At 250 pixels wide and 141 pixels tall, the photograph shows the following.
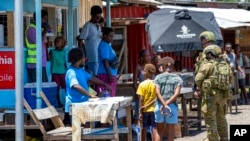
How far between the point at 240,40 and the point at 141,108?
60.1ft

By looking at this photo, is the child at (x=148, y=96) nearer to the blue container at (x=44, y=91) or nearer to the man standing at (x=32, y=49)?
the blue container at (x=44, y=91)

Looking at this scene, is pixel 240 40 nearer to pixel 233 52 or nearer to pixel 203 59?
pixel 233 52

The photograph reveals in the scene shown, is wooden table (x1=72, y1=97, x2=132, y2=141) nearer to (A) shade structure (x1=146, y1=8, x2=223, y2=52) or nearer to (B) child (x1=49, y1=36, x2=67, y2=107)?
(B) child (x1=49, y1=36, x2=67, y2=107)

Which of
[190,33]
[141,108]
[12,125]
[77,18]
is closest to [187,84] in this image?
[190,33]

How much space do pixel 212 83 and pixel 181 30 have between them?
16.8 feet

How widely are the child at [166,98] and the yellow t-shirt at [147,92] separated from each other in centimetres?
29

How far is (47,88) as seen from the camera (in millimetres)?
11250

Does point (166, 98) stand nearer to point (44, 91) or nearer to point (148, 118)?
point (148, 118)

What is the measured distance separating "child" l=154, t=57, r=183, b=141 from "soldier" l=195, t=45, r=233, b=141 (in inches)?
19.1

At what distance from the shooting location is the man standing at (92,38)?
12.0 meters

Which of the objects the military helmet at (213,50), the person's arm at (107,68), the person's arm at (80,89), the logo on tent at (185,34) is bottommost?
the person's arm at (80,89)

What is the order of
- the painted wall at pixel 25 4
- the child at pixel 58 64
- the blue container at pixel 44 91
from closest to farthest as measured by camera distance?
the blue container at pixel 44 91, the painted wall at pixel 25 4, the child at pixel 58 64

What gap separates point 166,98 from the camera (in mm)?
10570

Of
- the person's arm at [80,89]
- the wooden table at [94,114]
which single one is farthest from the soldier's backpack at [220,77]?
the person's arm at [80,89]
